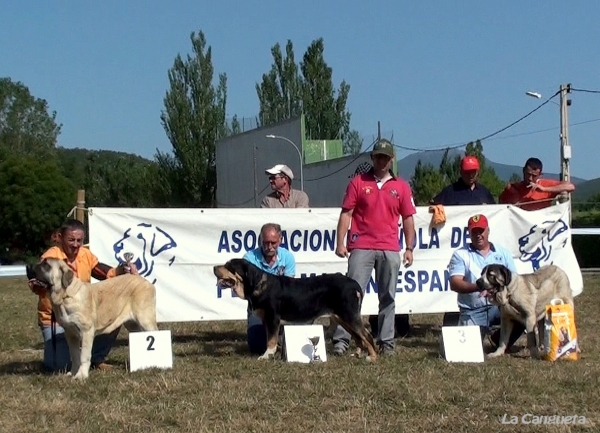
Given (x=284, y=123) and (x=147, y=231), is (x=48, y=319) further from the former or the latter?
(x=284, y=123)

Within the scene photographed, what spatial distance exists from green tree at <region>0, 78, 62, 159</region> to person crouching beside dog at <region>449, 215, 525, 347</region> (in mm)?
60878

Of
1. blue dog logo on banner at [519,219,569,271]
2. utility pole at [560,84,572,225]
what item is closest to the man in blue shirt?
blue dog logo on banner at [519,219,569,271]

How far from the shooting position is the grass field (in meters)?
5.07

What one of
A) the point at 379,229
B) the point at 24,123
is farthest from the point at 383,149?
the point at 24,123

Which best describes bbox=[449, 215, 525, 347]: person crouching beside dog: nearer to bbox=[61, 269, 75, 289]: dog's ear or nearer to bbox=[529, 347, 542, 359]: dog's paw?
bbox=[529, 347, 542, 359]: dog's paw

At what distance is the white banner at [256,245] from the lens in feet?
28.8

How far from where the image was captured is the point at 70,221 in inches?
275

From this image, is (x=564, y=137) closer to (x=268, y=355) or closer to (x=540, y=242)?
(x=540, y=242)

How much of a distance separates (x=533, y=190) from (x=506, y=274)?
2.58m

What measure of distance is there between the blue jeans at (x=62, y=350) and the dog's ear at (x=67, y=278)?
699mm

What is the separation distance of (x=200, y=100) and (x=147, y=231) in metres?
36.9

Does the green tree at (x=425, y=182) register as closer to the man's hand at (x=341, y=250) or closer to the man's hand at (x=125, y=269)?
the man's hand at (x=341, y=250)

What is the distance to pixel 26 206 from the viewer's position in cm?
5494

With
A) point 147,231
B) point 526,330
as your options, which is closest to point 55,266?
point 147,231
